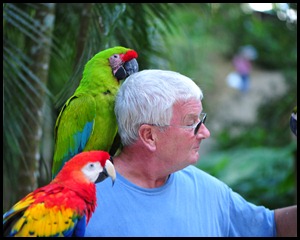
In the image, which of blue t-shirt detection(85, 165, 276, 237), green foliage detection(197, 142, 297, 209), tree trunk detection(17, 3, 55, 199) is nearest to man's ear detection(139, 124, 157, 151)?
blue t-shirt detection(85, 165, 276, 237)

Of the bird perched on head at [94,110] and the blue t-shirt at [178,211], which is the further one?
the bird perched on head at [94,110]

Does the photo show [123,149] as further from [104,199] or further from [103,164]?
[103,164]

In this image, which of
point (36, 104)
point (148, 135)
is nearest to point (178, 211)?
point (148, 135)

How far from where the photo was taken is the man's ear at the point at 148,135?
4.94ft

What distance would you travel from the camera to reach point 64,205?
3.98 feet

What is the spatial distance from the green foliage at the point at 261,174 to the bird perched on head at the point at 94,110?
314 cm

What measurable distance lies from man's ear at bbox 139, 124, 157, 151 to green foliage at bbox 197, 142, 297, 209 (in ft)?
10.6

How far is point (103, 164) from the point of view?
126cm

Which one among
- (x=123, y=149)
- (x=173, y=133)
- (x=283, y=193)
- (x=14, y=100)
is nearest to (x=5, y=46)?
(x=14, y=100)

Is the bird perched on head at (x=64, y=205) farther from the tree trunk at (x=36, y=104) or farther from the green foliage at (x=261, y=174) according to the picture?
the green foliage at (x=261, y=174)

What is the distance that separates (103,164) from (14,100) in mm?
1004

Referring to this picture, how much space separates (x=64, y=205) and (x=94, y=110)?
486mm

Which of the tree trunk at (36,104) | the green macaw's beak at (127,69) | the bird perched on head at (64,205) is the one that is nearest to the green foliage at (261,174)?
the tree trunk at (36,104)

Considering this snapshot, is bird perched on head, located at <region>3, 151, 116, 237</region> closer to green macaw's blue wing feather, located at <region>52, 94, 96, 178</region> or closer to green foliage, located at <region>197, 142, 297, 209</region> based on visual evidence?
green macaw's blue wing feather, located at <region>52, 94, 96, 178</region>
